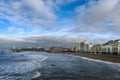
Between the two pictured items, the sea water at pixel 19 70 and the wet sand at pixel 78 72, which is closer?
the wet sand at pixel 78 72

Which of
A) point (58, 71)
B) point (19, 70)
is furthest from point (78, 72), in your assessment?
point (19, 70)

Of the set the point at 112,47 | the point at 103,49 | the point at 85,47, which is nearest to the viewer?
the point at 112,47

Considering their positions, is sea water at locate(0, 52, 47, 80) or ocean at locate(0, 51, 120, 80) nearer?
ocean at locate(0, 51, 120, 80)

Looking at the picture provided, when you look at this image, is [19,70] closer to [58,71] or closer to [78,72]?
[58,71]

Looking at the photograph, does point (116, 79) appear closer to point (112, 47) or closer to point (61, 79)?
point (61, 79)

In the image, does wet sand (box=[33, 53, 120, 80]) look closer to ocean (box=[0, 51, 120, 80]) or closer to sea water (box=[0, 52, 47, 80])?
ocean (box=[0, 51, 120, 80])

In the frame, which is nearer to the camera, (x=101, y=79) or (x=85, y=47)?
(x=101, y=79)

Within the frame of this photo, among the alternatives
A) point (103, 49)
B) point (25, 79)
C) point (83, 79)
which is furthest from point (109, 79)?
point (103, 49)

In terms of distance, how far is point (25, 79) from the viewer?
18859mm

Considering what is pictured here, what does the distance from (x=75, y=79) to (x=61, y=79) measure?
4.80ft

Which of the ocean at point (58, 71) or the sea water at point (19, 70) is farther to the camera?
the sea water at point (19, 70)

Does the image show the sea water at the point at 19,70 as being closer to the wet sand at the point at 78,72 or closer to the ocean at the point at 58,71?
the ocean at the point at 58,71

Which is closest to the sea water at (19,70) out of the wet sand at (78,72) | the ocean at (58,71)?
the ocean at (58,71)

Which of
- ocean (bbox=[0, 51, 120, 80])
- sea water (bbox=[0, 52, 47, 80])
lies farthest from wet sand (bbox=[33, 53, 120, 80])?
sea water (bbox=[0, 52, 47, 80])
